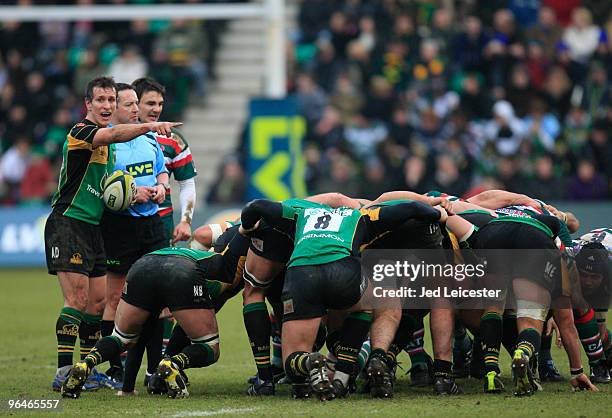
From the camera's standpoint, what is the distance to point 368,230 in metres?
8.67

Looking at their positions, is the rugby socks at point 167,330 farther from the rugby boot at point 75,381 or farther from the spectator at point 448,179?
the spectator at point 448,179

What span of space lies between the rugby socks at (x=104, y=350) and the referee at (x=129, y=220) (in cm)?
105

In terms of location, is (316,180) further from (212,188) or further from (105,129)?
(105,129)

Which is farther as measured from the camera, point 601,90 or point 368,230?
point 601,90

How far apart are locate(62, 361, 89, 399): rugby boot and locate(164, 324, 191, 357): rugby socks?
0.88 metres

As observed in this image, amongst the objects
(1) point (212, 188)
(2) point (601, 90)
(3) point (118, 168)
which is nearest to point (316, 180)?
(1) point (212, 188)

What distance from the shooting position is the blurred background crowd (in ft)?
63.5

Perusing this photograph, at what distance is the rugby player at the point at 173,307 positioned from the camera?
28.0ft

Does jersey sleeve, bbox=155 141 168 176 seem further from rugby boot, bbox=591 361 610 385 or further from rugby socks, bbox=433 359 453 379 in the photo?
rugby boot, bbox=591 361 610 385

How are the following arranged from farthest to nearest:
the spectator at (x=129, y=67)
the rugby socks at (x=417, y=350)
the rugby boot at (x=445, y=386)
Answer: the spectator at (x=129, y=67)
the rugby socks at (x=417, y=350)
the rugby boot at (x=445, y=386)

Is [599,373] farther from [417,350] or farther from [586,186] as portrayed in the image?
[586,186]

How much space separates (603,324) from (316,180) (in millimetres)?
10578

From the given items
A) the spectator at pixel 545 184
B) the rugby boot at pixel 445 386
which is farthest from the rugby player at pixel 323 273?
the spectator at pixel 545 184

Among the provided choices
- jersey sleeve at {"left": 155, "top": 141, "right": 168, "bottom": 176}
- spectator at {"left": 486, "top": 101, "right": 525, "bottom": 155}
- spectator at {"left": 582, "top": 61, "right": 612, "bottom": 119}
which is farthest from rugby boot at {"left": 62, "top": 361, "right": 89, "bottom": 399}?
spectator at {"left": 582, "top": 61, "right": 612, "bottom": 119}
